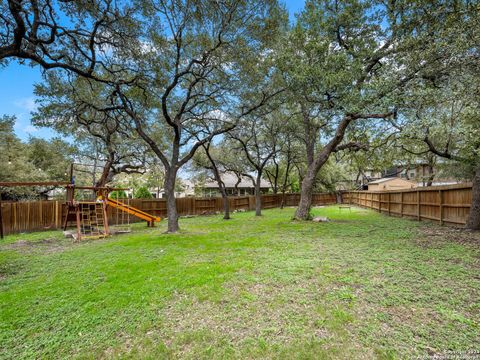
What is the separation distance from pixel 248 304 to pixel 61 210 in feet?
39.1

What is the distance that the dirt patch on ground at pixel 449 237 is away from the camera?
5766mm

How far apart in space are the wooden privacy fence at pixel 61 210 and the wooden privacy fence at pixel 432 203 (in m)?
10.2

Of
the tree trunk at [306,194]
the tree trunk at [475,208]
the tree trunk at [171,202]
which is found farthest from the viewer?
the tree trunk at [306,194]

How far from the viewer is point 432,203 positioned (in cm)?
909

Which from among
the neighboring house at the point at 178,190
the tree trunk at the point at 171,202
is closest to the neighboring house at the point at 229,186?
the neighboring house at the point at 178,190

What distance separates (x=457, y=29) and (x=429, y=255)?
204 inches

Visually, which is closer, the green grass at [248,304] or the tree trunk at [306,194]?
the green grass at [248,304]

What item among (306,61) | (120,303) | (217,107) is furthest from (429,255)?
(217,107)

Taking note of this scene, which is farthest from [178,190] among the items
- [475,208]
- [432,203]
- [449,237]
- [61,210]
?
[475,208]

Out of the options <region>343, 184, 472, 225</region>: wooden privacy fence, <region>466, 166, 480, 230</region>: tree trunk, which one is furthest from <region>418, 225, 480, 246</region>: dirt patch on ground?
<region>343, 184, 472, 225</region>: wooden privacy fence

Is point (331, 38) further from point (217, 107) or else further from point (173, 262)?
point (173, 262)

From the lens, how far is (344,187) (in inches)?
1232

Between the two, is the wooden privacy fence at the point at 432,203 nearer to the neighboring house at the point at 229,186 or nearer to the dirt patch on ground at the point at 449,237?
the dirt patch on ground at the point at 449,237

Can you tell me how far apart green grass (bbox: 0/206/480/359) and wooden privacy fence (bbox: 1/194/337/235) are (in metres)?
6.25
